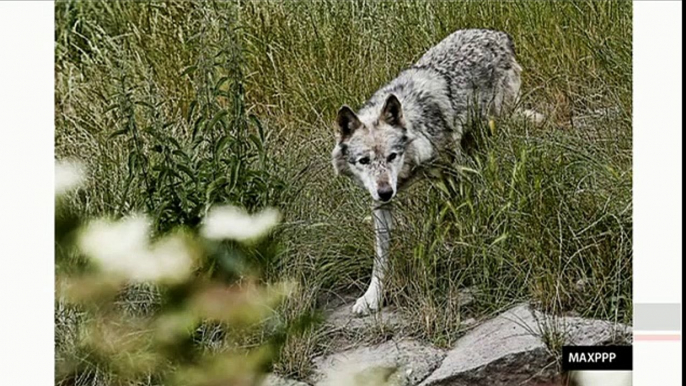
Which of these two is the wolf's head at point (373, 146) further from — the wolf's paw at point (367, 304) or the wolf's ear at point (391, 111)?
the wolf's paw at point (367, 304)

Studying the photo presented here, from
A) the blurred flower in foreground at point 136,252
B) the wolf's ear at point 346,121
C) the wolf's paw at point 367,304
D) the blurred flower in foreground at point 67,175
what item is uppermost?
the wolf's ear at point 346,121

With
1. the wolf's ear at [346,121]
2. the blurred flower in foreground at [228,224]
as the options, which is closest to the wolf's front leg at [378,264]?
the wolf's ear at [346,121]

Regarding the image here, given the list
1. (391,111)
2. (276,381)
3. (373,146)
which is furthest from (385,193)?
(276,381)

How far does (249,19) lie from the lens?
3119mm

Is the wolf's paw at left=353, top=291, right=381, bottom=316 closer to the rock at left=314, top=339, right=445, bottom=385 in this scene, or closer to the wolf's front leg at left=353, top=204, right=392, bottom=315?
the wolf's front leg at left=353, top=204, right=392, bottom=315

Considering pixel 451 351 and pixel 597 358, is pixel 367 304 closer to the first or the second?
pixel 451 351

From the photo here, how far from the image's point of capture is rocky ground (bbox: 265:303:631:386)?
3.07 metres

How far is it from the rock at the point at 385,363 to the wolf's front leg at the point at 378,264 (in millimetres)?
115

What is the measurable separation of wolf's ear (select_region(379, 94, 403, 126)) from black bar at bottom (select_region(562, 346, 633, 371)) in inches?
31.4

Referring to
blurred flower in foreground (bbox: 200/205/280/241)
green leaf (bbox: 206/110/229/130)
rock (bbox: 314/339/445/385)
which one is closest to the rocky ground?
rock (bbox: 314/339/445/385)

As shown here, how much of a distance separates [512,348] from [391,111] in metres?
0.74

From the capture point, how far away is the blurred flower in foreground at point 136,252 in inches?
120

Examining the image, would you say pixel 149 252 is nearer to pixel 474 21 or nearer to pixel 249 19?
pixel 249 19

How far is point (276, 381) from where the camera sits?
3.07 m
